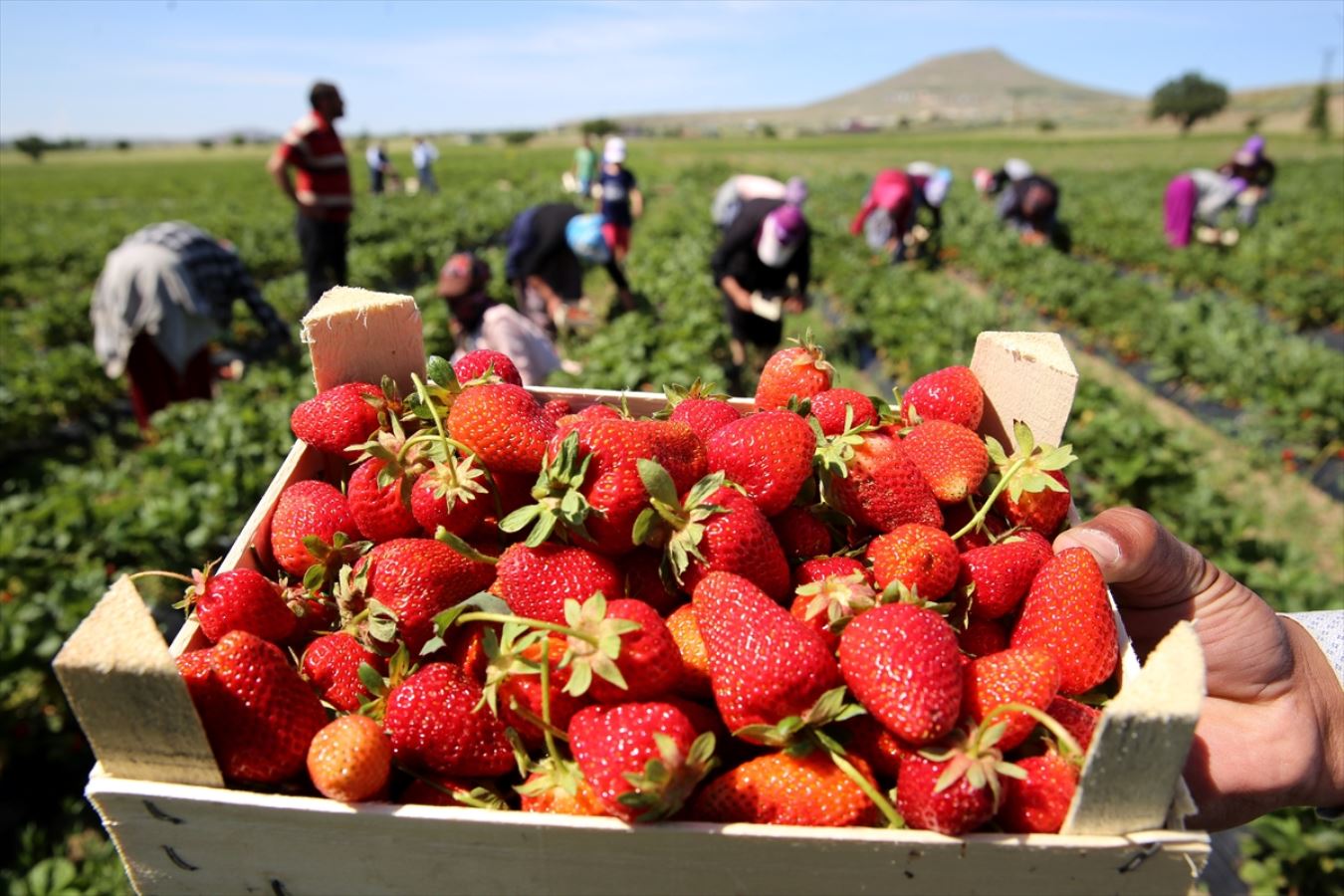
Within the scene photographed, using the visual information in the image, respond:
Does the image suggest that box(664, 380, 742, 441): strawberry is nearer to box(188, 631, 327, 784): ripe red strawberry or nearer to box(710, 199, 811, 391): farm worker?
box(188, 631, 327, 784): ripe red strawberry

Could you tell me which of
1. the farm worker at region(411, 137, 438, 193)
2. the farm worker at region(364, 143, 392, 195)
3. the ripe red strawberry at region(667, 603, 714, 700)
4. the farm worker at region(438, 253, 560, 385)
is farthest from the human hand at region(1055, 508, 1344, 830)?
the farm worker at region(411, 137, 438, 193)

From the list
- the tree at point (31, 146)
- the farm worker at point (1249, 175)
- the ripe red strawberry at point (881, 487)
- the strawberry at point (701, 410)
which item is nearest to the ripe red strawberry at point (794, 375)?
the strawberry at point (701, 410)

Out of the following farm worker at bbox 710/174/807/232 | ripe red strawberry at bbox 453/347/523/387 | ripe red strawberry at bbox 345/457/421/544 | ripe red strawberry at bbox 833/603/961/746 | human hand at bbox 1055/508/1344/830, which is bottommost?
human hand at bbox 1055/508/1344/830

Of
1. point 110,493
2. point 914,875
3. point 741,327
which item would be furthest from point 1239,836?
point 110,493

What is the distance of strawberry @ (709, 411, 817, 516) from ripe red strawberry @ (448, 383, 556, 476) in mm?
354

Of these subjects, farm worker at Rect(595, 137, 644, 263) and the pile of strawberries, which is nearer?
the pile of strawberries

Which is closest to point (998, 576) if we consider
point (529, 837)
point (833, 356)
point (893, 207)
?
point (529, 837)

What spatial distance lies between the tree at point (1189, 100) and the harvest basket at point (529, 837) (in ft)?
385

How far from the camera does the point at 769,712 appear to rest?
1.20 metres

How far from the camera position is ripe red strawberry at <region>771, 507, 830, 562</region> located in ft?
5.08

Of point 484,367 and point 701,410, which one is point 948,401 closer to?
point 701,410

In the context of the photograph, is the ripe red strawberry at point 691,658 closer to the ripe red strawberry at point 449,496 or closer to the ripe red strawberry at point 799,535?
the ripe red strawberry at point 799,535

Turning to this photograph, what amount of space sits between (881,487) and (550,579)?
64 centimetres

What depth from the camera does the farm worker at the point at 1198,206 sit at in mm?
16453
